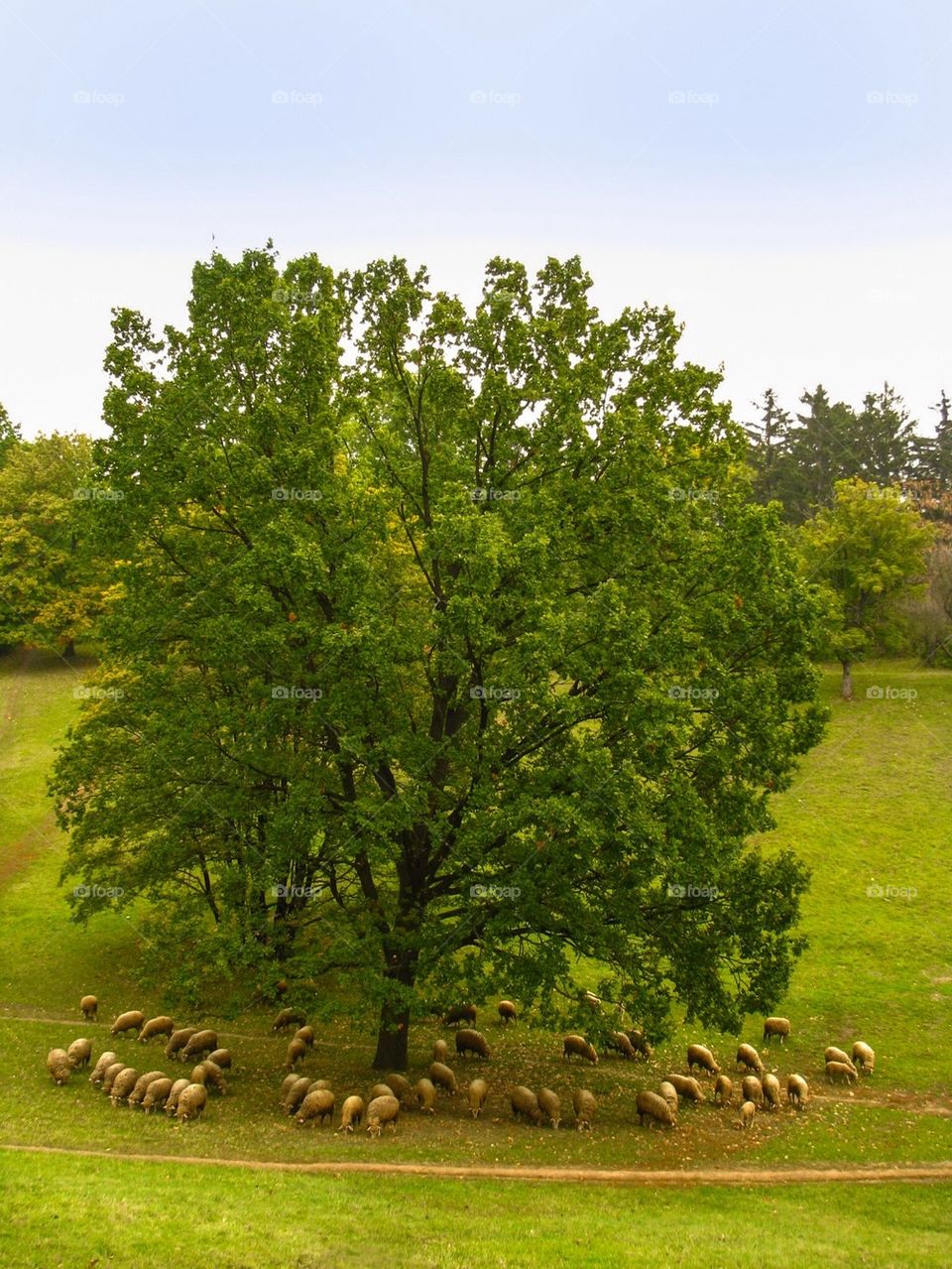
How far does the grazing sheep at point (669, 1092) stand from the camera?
2030 centimetres

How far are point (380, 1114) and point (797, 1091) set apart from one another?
34.6 feet

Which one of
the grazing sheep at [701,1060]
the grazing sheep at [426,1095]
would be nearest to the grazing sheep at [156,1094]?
the grazing sheep at [426,1095]

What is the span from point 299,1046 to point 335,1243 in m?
9.49

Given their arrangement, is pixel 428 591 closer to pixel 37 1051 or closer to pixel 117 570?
pixel 117 570

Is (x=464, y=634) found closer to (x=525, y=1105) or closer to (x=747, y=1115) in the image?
(x=525, y=1105)

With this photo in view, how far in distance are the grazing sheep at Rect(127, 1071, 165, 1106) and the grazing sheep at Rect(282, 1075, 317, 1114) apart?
2.75m

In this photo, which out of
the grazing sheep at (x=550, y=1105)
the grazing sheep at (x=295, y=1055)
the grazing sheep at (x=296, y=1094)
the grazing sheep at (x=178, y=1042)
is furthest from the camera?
the grazing sheep at (x=178, y=1042)

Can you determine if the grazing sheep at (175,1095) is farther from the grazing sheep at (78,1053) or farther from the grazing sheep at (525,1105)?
the grazing sheep at (525,1105)

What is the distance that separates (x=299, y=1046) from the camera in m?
21.8

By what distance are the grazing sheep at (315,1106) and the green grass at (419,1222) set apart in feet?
9.80

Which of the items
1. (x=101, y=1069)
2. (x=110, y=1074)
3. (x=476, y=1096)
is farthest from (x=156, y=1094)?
(x=476, y=1096)

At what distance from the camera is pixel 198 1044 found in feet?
72.1

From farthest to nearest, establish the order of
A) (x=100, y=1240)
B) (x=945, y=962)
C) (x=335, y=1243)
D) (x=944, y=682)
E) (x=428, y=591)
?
(x=944, y=682)
(x=945, y=962)
(x=428, y=591)
(x=335, y=1243)
(x=100, y=1240)

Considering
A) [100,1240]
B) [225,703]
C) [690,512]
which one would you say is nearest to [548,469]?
[690,512]
